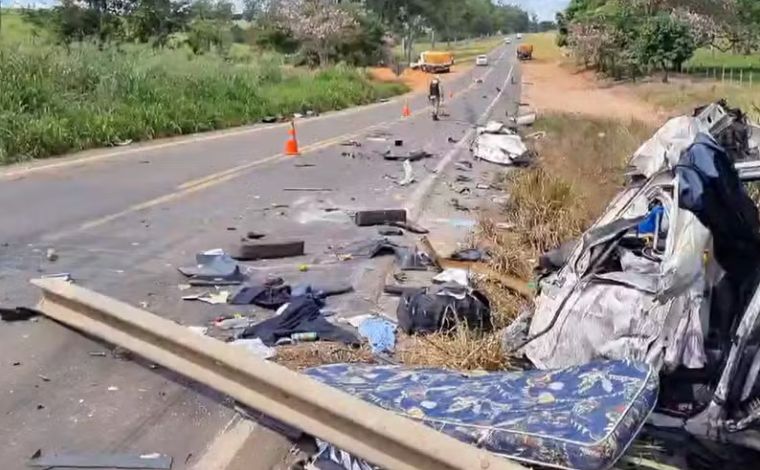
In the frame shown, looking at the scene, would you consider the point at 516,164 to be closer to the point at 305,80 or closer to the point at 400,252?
the point at 400,252

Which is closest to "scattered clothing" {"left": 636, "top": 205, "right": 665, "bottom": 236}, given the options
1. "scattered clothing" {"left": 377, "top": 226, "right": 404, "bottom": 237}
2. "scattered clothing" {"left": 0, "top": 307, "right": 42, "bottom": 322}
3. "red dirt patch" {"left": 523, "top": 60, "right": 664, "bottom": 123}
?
"scattered clothing" {"left": 0, "top": 307, "right": 42, "bottom": 322}

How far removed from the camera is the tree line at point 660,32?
5447cm

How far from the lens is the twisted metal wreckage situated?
3.86 metres

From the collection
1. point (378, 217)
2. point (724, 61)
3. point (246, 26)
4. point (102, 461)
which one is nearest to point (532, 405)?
point (102, 461)

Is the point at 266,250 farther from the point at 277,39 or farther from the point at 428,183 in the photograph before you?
the point at 277,39

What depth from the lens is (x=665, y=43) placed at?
54469 millimetres

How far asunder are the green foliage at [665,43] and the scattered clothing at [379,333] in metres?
50.5

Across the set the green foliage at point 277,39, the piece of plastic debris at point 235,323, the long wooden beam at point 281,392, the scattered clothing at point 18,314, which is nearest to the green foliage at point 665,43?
the green foliage at point 277,39

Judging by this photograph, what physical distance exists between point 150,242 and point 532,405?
5714 mm

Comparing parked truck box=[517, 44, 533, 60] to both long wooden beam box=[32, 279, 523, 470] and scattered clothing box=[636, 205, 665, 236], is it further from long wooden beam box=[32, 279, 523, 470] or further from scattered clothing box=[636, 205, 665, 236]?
long wooden beam box=[32, 279, 523, 470]

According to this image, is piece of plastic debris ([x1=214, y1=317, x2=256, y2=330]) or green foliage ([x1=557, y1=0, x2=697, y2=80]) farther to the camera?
green foliage ([x1=557, y1=0, x2=697, y2=80])

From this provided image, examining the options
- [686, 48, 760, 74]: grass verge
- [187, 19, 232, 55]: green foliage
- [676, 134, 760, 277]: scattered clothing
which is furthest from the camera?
[686, 48, 760, 74]: grass verge

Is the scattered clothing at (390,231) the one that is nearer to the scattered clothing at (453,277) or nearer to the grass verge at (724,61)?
the scattered clothing at (453,277)

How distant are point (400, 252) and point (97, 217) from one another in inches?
139
